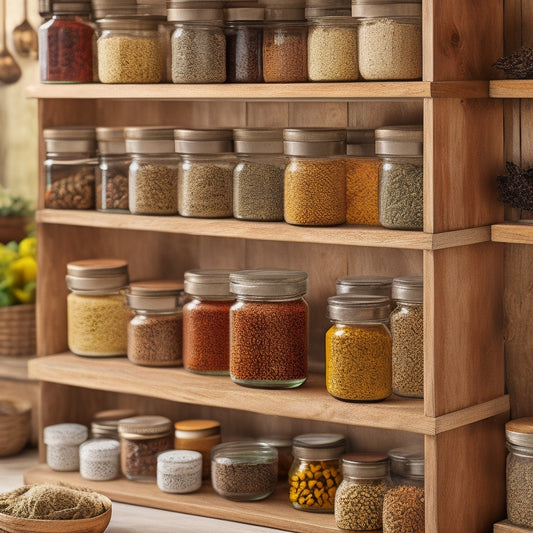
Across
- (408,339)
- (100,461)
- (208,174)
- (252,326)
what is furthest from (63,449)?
(408,339)

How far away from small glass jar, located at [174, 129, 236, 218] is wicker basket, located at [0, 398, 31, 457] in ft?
2.18

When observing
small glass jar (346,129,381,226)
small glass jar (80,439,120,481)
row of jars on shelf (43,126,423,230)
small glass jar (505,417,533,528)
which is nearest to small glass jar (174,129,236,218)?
row of jars on shelf (43,126,423,230)

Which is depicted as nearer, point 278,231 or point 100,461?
point 278,231

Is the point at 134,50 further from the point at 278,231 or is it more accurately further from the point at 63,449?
the point at 63,449

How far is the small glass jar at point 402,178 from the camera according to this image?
6.51ft

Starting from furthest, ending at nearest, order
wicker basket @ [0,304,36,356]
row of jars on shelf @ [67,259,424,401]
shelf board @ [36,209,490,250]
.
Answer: wicker basket @ [0,304,36,356]
row of jars on shelf @ [67,259,424,401]
shelf board @ [36,209,490,250]

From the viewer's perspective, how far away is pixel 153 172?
7.46 ft

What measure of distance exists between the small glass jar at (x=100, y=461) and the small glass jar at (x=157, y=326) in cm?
18

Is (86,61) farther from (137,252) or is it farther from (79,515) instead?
(79,515)

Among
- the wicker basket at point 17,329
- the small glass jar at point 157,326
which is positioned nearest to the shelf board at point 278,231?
the small glass jar at point 157,326

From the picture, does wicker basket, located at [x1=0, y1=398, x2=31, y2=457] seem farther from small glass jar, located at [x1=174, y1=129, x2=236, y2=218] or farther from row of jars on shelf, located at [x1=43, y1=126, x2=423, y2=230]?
small glass jar, located at [x1=174, y1=129, x2=236, y2=218]

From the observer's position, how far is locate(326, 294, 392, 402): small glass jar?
80.4 inches

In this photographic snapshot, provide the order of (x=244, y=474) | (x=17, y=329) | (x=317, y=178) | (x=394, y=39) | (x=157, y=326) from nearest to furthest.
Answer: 1. (x=394, y=39)
2. (x=317, y=178)
3. (x=244, y=474)
4. (x=157, y=326)
5. (x=17, y=329)

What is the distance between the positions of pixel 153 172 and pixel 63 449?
579 millimetres
